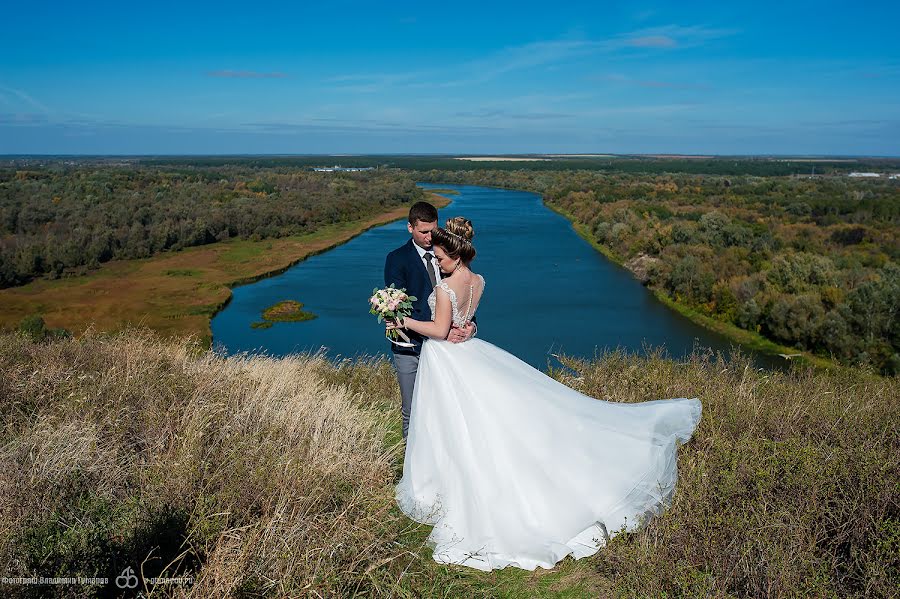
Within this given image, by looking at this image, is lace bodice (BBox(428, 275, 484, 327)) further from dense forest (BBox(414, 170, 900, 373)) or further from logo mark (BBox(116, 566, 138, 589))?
dense forest (BBox(414, 170, 900, 373))

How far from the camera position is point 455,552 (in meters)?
2.95

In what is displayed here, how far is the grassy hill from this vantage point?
2279 millimetres

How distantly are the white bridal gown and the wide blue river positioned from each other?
10.4m

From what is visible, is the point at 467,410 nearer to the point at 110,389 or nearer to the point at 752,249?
the point at 110,389

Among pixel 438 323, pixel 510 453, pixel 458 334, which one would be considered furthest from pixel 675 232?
pixel 510 453

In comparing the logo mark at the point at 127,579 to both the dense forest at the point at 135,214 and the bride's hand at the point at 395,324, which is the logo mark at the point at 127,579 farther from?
the dense forest at the point at 135,214

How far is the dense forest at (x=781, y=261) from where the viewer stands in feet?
71.3

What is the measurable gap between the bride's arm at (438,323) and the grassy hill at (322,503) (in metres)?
0.76

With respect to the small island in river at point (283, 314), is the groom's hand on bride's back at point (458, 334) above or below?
above

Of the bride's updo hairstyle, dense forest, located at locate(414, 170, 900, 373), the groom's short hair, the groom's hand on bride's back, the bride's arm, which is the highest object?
the groom's short hair

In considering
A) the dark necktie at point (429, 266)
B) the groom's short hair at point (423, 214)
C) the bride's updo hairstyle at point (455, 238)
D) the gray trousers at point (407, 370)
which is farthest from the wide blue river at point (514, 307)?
the bride's updo hairstyle at point (455, 238)

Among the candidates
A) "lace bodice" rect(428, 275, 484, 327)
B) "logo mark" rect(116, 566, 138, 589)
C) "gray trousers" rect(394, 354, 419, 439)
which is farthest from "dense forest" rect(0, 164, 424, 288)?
"logo mark" rect(116, 566, 138, 589)

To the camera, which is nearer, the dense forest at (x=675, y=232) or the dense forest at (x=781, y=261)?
the dense forest at (x=781, y=261)

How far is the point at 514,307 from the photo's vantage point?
27.9 metres
